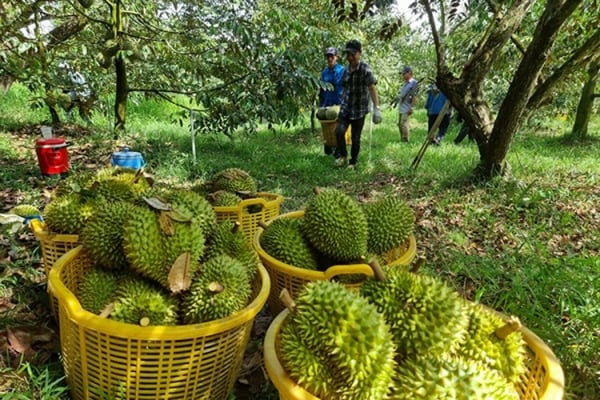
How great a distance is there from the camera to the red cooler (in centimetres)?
362

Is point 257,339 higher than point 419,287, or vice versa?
point 419,287

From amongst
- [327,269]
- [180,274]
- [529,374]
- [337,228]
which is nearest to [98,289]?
[180,274]

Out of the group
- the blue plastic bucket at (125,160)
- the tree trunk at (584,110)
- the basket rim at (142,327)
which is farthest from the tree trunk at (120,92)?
the tree trunk at (584,110)

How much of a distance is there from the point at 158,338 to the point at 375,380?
0.63m

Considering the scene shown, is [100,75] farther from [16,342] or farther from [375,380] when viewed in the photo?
[375,380]

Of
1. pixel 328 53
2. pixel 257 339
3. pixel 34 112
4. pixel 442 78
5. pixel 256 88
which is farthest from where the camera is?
pixel 34 112

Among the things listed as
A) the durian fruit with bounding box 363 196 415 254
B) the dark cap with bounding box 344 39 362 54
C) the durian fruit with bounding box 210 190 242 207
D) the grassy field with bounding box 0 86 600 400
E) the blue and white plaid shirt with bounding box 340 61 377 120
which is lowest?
the grassy field with bounding box 0 86 600 400

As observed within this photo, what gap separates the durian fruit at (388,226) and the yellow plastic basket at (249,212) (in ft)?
2.42

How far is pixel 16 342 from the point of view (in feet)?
5.14

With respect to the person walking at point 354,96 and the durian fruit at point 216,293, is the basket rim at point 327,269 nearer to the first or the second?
the durian fruit at point 216,293

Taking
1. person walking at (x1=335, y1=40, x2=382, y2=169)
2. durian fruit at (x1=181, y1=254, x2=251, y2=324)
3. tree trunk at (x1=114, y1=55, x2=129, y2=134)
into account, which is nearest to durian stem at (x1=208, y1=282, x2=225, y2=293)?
durian fruit at (x1=181, y1=254, x2=251, y2=324)

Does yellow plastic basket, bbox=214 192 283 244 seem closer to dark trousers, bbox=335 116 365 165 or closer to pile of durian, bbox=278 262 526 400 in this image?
pile of durian, bbox=278 262 526 400

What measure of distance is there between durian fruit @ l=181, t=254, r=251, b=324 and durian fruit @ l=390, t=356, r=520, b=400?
0.59m

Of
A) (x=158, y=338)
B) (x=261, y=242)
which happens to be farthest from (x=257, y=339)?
(x=158, y=338)
